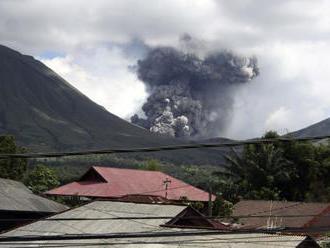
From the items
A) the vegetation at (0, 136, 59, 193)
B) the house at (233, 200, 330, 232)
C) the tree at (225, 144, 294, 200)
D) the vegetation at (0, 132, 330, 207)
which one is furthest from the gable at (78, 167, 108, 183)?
the house at (233, 200, 330, 232)

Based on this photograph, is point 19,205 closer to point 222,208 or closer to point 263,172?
point 222,208

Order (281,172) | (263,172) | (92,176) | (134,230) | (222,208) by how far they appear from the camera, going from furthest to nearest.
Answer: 1. (281,172)
2. (263,172)
3. (92,176)
4. (222,208)
5. (134,230)

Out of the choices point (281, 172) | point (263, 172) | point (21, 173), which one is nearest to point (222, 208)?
point (263, 172)

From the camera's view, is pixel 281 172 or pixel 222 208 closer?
pixel 222 208

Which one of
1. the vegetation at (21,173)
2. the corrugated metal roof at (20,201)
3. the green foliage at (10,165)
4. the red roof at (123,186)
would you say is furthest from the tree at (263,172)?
the corrugated metal roof at (20,201)

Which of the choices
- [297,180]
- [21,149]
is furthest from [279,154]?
[21,149]

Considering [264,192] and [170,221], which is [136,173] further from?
[170,221]

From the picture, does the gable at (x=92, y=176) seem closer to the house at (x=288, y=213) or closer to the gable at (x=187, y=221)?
the house at (x=288, y=213)

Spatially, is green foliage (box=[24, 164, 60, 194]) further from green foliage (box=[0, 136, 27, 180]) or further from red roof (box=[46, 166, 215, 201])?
red roof (box=[46, 166, 215, 201])
